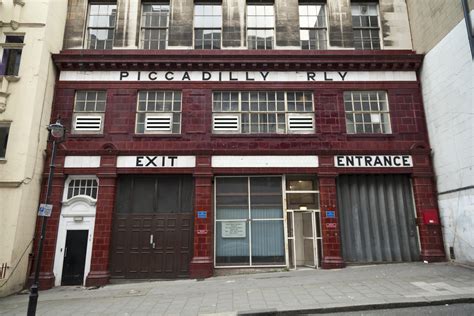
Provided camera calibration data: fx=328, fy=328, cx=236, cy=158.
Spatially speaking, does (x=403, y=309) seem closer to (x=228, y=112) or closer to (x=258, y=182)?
(x=258, y=182)

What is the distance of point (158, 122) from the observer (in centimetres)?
1327

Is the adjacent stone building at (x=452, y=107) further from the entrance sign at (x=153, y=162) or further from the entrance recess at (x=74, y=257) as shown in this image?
the entrance recess at (x=74, y=257)

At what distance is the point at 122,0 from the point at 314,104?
9534mm

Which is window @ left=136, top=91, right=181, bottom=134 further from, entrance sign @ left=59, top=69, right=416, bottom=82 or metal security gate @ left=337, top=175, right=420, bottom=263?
metal security gate @ left=337, top=175, right=420, bottom=263

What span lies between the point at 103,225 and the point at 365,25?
13.7 meters

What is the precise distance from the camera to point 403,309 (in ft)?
24.8

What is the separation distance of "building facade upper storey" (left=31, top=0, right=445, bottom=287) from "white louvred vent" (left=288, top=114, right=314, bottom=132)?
4cm

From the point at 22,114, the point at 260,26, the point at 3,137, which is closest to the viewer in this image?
the point at 22,114

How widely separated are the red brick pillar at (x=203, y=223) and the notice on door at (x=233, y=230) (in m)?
0.51

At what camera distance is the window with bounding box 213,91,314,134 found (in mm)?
13320

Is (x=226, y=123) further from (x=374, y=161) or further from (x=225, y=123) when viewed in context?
(x=374, y=161)

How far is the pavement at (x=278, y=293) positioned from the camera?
781 centimetres

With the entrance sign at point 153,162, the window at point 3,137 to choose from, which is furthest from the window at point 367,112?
the window at point 3,137

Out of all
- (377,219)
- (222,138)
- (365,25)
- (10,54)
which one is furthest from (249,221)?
(10,54)
